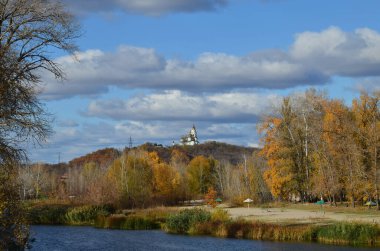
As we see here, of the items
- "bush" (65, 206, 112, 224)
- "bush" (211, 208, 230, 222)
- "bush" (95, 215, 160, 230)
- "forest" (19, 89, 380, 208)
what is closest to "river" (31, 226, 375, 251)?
"bush" (95, 215, 160, 230)

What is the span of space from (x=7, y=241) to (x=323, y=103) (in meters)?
56.0

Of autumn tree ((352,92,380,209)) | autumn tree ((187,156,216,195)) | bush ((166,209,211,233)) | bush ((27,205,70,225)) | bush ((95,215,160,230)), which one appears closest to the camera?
bush ((166,209,211,233))

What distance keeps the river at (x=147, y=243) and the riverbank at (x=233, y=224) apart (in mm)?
1463

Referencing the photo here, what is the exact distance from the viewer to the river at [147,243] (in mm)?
35750

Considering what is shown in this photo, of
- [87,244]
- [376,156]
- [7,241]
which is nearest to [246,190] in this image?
[376,156]

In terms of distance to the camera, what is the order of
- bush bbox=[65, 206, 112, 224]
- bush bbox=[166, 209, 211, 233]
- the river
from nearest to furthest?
the river, bush bbox=[166, 209, 211, 233], bush bbox=[65, 206, 112, 224]

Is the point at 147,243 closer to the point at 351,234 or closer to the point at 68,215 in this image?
the point at 351,234

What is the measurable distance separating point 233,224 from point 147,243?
777 centimetres

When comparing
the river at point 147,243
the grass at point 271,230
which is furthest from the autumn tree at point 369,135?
the river at point 147,243

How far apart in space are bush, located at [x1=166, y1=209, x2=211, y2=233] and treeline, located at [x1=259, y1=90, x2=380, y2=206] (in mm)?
18370

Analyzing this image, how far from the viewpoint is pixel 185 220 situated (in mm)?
46500

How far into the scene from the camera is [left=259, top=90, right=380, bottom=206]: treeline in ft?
188

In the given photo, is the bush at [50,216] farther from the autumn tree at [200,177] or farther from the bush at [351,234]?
the autumn tree at [200,177]

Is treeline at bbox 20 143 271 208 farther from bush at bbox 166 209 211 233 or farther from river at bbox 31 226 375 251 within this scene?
bush at bbox 166 209 211 233
